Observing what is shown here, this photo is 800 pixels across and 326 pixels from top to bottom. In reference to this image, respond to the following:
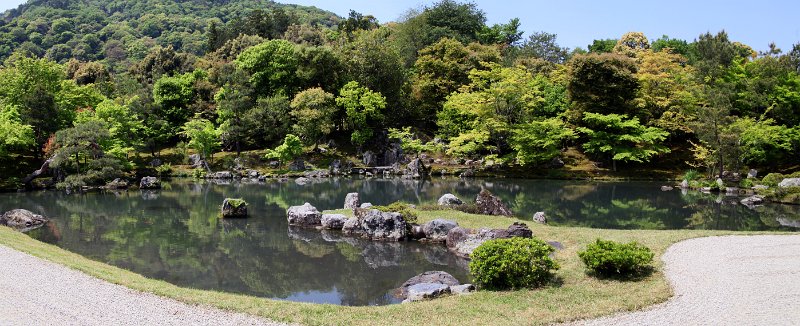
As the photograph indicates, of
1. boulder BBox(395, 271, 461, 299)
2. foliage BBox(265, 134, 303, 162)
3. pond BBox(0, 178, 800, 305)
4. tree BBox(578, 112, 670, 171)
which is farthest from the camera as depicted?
foliage BBox(265, 134, 303, 162)

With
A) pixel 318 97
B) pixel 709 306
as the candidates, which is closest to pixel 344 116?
pixel 318 97

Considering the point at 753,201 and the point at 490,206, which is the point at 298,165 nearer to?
the point at 490,206

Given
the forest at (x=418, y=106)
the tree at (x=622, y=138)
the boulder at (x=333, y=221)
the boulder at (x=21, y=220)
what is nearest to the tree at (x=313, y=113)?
the forest at (x=418, y=106)

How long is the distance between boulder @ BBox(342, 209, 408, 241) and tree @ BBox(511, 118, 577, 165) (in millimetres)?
26354

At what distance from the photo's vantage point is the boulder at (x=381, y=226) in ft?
63.6

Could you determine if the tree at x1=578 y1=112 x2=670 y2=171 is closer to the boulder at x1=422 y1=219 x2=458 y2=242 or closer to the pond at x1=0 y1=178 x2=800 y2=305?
the pond at x1=0 y1=178 x2=800 y2=305

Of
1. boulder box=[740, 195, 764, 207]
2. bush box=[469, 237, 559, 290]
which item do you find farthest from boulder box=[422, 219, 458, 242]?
boulder box=[740, 195, 764, 207]

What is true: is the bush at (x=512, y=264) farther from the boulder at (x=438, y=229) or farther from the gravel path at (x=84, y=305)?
the boulder at (x=438, y=229)

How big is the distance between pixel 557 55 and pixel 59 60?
85.6 m

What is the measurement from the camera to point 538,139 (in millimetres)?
44000

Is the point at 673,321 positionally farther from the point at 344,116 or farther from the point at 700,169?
the point at 344,116

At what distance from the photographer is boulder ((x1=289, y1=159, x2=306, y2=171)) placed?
48.6 meters

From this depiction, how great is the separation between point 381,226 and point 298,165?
30663 millimetres

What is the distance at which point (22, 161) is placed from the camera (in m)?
43.5
